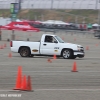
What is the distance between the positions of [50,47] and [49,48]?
0.32 ft

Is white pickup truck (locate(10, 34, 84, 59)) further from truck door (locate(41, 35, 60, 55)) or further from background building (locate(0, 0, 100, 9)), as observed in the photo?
background building (locate(0, 0, 100, 9))

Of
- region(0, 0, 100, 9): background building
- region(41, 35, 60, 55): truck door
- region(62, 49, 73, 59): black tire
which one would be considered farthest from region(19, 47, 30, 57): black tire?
region(0, 0, 100, 9): background building

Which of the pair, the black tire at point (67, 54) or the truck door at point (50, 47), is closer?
the black tire at point (67, 54)

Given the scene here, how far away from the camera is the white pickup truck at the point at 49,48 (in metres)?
30.4

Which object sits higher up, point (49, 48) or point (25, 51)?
point (49, 48)

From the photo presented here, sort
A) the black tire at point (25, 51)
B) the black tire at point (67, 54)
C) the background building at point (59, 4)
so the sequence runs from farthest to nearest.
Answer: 1. the background building at point (59, 4)
2. the black tire at point (25, 51)
3. the black tire at point (67, 54)

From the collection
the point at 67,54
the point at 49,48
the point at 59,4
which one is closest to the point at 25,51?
the point at 49,48

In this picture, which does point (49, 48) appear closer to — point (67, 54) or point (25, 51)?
point (67, 54)

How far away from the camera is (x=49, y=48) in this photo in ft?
101

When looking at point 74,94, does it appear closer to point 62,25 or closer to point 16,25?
point 16,25

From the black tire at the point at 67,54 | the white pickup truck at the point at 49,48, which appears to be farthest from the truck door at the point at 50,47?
the black tire at the point at 67,54

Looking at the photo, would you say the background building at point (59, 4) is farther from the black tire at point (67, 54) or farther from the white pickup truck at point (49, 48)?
the black tire at point (67, 54)

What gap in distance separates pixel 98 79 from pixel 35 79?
8.22 feet

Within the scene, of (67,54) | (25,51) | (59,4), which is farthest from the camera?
(59,4)
